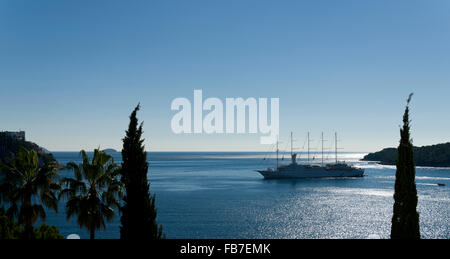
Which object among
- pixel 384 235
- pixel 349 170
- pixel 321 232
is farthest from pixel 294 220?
pixel 349 170

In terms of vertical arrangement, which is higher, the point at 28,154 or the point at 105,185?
the point at 28,154

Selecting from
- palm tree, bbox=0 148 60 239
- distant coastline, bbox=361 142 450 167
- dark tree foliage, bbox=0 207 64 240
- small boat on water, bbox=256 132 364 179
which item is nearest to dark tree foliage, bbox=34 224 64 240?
dark tree foliage, bbox=0 207 64 240

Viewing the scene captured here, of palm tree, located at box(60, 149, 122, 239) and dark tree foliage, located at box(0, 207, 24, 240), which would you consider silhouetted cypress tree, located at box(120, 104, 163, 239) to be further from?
dark tree foliage, located at box(0, 207, 24, 240)

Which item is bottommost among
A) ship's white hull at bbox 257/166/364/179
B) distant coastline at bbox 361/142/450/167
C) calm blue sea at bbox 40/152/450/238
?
calm blue sea at bbox 40/152/450/238

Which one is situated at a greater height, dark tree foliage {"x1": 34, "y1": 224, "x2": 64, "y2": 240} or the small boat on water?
dark tree foliage {"x1": 34, "y1": 224, "x2": 64, "y2": 240}

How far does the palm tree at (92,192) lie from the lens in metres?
13.0

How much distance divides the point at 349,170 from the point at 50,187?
12786 centimetres

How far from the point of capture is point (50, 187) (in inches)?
531

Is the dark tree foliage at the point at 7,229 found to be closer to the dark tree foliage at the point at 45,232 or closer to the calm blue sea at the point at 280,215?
the dark tree foliage at the point at 45,232

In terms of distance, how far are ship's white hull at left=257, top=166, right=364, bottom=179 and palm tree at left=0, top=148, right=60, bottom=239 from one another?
Result: 4353 inches

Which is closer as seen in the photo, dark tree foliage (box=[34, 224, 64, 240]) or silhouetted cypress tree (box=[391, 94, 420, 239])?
silhouetted cypress tree (box=[391, 94, 420, 239])

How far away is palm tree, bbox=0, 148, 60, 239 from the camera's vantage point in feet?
42.4
